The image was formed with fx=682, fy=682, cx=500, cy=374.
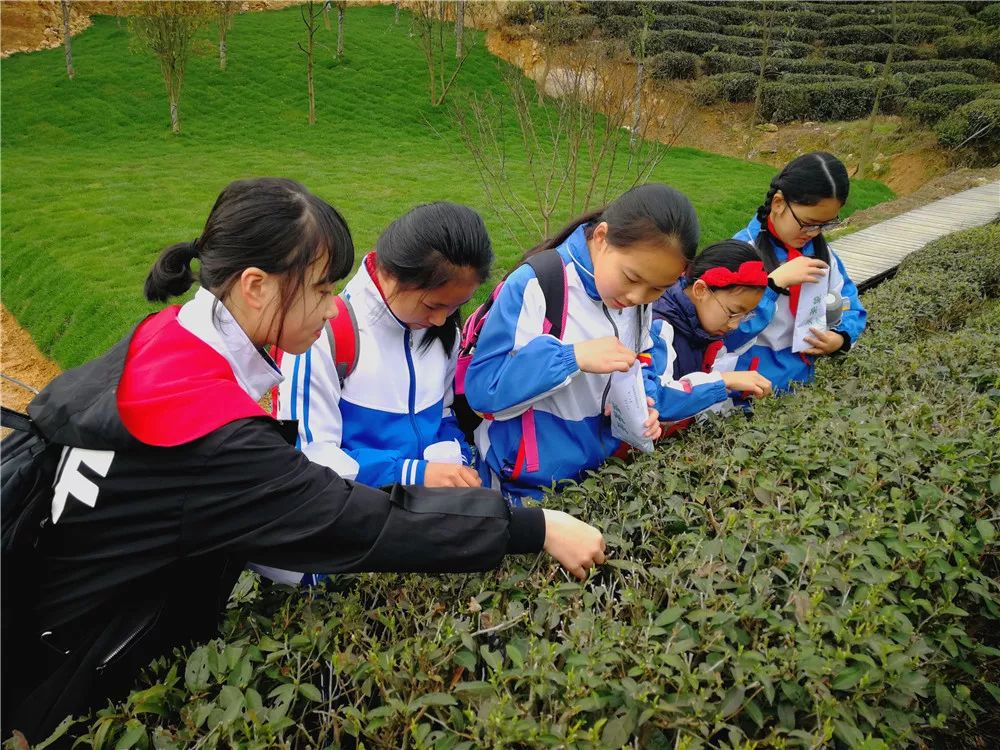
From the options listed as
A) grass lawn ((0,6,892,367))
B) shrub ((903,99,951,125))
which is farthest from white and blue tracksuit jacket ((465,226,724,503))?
shrub ((903,99,951,125))

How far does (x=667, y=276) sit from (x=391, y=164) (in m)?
15.0

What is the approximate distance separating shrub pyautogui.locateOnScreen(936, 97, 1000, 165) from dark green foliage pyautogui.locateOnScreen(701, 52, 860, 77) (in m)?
5.68

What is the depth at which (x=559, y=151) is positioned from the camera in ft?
47.7

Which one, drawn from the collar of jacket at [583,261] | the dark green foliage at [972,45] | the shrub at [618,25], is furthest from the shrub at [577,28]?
the collar of jacket at [583,261]

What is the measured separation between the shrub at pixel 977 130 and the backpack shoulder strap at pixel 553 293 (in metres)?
17.3

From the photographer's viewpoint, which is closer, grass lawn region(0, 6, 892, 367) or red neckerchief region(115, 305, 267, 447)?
red neckerchief region(115, 305, 267, 447)

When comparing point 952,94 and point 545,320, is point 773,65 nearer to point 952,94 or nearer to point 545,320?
point 952,94

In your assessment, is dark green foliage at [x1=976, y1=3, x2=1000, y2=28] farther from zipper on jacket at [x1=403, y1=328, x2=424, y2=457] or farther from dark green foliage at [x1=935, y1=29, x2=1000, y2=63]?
zipper on jacket at [x1=403, y1=328, x2=424, y2=457]

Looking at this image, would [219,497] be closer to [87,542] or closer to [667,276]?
[87,542]

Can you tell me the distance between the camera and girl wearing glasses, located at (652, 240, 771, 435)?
233 centimetres

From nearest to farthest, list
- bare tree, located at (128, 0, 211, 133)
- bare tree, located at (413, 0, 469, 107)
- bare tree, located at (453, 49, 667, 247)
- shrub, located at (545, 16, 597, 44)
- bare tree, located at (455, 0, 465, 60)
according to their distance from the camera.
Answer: bare tree, located at (453, 49, 667, 247) → bare tree, located at (128, 0, 211, 133) → bare tree, located at (413, 0, 469, 107) → bare tree, located at (455, 0, 465, 60) → shrub, located at (545, 16, 597, 44)

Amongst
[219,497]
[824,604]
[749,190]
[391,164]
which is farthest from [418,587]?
[391,164]

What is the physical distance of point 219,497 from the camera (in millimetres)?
1114

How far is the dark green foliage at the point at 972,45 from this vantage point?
808 inches
